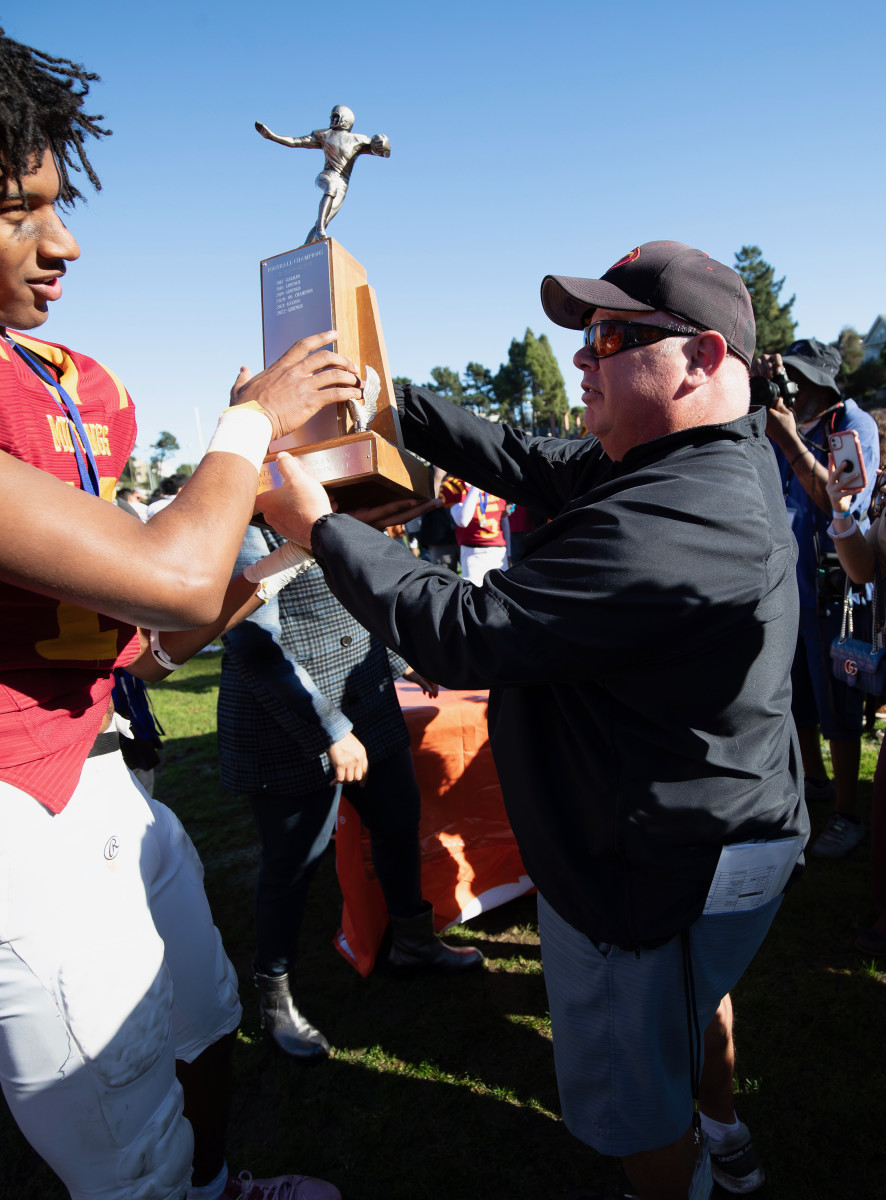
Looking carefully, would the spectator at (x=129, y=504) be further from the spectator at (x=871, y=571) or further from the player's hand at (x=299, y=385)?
the spectator at (x=871, y=571)

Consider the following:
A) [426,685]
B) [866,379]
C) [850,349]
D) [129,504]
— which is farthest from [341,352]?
[850,349]

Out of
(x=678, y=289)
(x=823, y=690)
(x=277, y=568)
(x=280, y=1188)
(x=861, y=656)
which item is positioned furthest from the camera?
(x=823, y=690)

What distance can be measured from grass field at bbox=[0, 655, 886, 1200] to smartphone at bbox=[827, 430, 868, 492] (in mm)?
1909

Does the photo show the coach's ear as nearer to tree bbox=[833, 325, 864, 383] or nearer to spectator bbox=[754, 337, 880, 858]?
spectator bbox=[754, 337, 880, 858]

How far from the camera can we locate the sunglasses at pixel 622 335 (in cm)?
147

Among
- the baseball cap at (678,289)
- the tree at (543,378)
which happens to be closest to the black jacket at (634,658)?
the baseball cap at (678,289)

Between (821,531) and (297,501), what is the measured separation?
3.28m

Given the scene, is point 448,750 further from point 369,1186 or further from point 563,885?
point 563,885

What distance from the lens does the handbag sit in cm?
294

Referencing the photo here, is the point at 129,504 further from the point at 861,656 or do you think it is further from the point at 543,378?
the point at 543,378

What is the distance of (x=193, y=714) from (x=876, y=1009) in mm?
6356

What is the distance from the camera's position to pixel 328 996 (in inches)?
116

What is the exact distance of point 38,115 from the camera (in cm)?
131

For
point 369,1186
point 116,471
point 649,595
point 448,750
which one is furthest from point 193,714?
point 649,595
